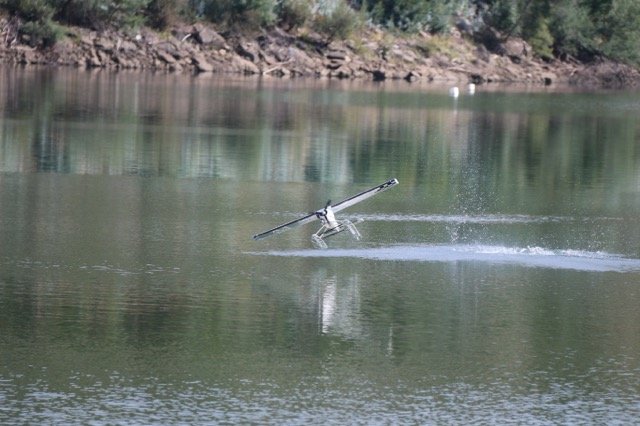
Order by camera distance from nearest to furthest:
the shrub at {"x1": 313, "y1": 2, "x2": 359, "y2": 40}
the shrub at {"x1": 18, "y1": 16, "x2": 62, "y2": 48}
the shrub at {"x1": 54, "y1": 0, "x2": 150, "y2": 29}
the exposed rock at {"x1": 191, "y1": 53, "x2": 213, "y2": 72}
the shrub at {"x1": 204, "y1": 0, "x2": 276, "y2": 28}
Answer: the shrub at {"x1": 18, "y1": 16, "x2": 62, "y2": 48} < the shrub at {"x1": 54, "y1": 0, "x2": 150, "y2": 29} < the exposed rock at {"x1": 191, "y1": 53, "x2": 213, "y2": 72} < the shrub at {"x1": 204, "y1": 0, "x2": 276, "y2": 28} < the shrub at {"x1": 313, "y1": 2, "x2": 359, "y2": 40}

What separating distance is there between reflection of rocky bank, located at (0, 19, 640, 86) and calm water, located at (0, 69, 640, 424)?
1501 inches

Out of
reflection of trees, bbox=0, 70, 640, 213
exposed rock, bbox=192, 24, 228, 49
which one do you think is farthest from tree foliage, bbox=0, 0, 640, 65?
reflection of trees, bbox=0, 70, 640, 213

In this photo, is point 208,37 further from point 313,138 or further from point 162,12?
point 313,138

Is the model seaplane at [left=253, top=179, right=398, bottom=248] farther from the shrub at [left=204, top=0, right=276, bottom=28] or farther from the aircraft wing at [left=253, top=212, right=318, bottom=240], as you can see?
the shrub at [left=204, top=0, right=276, bottom=28]

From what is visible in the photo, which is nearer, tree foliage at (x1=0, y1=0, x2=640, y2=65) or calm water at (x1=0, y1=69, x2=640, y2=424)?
calm water at (x1=0, y1=69, x2=640, y2=424)

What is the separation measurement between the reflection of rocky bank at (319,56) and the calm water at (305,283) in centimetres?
3812

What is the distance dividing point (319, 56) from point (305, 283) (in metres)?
69.3

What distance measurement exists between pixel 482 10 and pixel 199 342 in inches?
3514

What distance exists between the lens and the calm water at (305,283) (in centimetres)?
1505

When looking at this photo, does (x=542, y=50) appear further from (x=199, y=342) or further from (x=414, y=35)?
(x=199, y=342)

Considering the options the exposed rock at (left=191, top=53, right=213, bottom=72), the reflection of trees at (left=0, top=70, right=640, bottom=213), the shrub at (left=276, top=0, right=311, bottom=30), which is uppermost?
the shrub at (left=276, top=0, right=311, bottom=30)

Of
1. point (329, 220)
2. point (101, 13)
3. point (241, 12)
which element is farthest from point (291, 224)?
point (241, 12)

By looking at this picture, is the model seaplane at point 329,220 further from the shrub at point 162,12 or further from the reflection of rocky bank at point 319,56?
the shrub at point 162,12

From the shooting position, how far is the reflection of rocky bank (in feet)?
264
